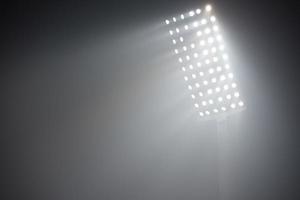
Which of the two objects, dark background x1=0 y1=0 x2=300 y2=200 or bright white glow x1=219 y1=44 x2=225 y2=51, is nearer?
bright white glow x1=219 y1=44 x2=225 y2=51

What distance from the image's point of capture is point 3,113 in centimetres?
218

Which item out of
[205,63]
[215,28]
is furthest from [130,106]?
[215,28]

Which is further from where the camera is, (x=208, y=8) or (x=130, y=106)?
(x=130, y=106)

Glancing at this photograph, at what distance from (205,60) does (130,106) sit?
598mm

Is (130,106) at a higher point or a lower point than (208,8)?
lower

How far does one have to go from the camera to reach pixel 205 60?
156cm

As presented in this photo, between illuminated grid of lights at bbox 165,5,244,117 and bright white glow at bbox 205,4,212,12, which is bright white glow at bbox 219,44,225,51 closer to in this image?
illuminated grid of lights at bbox 165,5,244,117

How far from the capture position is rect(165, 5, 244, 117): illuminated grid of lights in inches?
59.4

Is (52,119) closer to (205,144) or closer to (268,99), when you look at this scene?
(205,144)

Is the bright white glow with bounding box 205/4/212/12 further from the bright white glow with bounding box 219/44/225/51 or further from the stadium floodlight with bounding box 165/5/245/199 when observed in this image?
the bright white glow with bounding box 219/44/225/51

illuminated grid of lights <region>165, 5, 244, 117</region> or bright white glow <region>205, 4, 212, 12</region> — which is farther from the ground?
bright white glow <region>205, 4, 212, 12</region>

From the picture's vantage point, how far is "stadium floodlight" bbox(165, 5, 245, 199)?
151cm

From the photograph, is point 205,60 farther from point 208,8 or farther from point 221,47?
point 208,8

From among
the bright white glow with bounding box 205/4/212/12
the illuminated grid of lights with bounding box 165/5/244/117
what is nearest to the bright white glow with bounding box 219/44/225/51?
the illuminated grid of lights with bounding box 165/5/244/117
